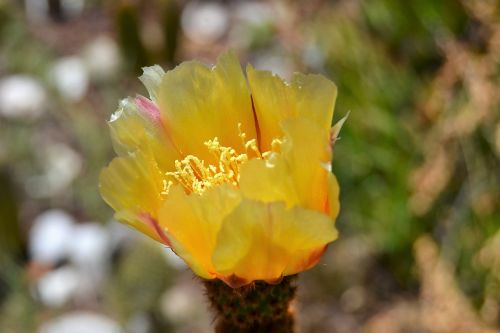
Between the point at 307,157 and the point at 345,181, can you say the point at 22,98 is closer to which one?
the point at 345,181

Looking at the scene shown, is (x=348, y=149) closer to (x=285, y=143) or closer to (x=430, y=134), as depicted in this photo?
(x=430, y=134)

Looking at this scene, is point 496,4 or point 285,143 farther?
point 496,4

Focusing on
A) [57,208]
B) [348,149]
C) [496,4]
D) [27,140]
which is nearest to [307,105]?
[348,149]

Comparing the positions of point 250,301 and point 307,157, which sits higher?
point 307,157

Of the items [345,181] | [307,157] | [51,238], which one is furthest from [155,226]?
[51,238]

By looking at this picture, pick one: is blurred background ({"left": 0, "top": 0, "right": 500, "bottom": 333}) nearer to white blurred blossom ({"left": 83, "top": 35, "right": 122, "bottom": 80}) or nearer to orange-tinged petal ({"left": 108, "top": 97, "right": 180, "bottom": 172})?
white blurred blossom ({"left": 83, "top": 35, "right": 122, "bottom": 80})
